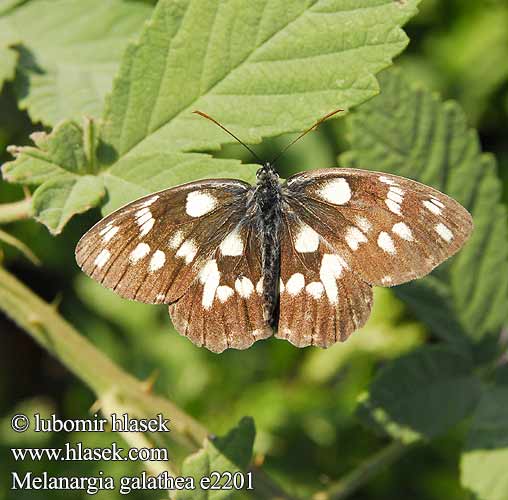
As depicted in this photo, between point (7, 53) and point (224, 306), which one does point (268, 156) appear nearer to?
point (7, 53)

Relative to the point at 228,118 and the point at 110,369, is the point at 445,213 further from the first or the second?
the point at 110,369

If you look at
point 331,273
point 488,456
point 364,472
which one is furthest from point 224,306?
point 488,456

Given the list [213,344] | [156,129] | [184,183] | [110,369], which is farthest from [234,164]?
[110,369]

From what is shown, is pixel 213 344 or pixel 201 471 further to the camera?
pixel 213 344

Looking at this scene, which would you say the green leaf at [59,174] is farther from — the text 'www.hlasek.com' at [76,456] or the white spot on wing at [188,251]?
the text 'www.hlasek.com' at [76,456]

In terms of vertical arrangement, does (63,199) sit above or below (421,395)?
above

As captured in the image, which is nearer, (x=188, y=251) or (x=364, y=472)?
(x=188, y=251)

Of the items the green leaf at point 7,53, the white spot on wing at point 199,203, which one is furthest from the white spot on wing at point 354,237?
the green leaf at point 7,53
